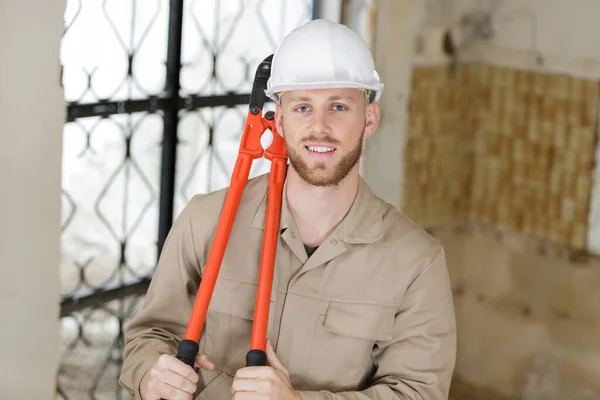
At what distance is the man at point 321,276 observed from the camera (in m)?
1.98

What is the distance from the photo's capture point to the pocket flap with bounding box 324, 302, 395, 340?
6.59 ft

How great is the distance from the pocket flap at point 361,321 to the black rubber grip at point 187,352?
0.29 metres

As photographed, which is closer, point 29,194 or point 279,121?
point 279,121

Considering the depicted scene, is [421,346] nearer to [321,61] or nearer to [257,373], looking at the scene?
[257,373]

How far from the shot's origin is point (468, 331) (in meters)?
3.87

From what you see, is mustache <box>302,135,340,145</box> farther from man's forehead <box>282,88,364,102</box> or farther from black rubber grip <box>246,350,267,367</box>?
black rubber grip <box>246,350,267,367</box>

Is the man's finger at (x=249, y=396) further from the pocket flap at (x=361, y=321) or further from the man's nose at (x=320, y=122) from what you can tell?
the man's nose at (x=320, y=122)

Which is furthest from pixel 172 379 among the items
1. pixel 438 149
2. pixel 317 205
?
pixel 438 149

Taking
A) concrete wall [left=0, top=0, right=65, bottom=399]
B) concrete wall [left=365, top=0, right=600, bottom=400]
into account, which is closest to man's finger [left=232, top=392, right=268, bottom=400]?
concrete wall [left=0, top=0, right=65, bottom=399]

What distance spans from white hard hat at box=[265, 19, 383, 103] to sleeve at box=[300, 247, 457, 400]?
0.43 metres

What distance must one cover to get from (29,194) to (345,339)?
972mm

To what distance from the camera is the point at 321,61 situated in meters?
1.96

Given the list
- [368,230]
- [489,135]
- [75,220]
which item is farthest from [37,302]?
[489,135]

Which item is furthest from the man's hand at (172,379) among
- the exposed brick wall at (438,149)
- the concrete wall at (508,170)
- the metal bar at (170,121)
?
the exposed brick wall at (438,149)
